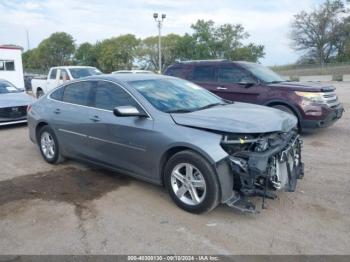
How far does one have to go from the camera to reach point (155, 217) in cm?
426

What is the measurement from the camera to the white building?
25312mm

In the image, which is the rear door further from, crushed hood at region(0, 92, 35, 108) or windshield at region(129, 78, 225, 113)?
crushed hood at region(0, 92, 35, 108)

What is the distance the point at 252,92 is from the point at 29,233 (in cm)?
616

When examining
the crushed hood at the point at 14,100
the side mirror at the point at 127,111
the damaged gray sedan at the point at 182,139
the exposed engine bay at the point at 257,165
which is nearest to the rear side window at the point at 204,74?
the damaged gray sedan at the point at 182,139

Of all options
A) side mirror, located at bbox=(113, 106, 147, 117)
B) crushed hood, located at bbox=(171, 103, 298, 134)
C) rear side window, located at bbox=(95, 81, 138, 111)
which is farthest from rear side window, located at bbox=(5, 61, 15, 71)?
crushed hood, located at bbox=(171, 103, 298, 134)

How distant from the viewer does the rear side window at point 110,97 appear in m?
4.98

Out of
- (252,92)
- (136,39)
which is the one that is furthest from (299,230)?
(136,39)

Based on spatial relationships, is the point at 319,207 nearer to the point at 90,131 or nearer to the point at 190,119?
the point at 190,119

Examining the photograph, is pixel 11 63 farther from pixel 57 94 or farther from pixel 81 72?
pixel 57 94

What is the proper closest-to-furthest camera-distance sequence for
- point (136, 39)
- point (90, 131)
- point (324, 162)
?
point (90, 131) < point (324, 162) < point (136, 39)

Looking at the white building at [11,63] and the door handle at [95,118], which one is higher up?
the white building at [11,63]

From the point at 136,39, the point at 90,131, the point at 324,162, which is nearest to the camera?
the point at 90,131

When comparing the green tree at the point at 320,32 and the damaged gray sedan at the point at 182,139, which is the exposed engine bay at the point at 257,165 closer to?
the damaged gray sedan at the point at 182,139

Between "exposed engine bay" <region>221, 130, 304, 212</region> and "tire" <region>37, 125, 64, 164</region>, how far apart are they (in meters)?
3.31
